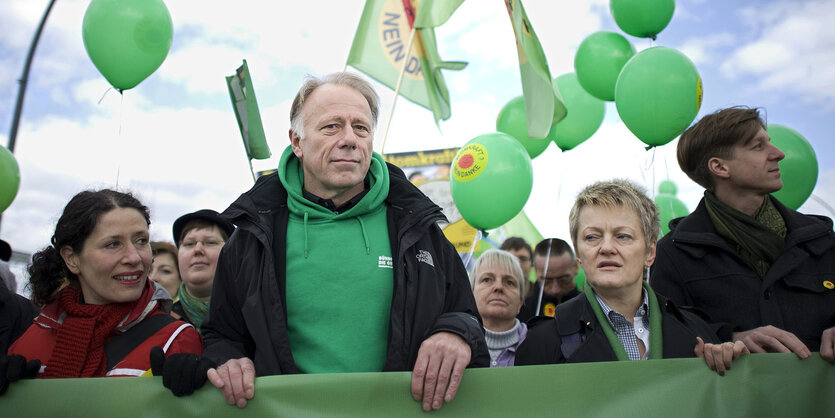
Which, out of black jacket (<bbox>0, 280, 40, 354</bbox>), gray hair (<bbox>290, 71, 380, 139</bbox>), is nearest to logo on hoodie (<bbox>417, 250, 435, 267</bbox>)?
gray hair (<bbox>290, 71, 380, 139</bbox>)

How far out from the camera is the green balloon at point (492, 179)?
13.6 ft

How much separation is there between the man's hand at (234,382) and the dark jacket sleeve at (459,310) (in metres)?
0.55

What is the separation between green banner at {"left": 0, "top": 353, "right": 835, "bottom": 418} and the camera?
172 cm

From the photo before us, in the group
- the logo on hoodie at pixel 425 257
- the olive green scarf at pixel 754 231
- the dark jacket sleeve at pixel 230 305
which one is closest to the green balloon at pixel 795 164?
the olive green scarf at pixel 754 231

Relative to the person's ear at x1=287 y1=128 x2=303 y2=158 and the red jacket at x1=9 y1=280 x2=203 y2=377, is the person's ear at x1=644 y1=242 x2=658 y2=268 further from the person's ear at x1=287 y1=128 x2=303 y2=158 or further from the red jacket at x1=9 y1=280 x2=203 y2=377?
the red jacket at x1=9 y1=280 x2=203 y2=377

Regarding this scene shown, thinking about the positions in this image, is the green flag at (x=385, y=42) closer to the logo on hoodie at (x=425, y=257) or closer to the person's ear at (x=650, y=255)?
the person's ear at (x=650, y=255)

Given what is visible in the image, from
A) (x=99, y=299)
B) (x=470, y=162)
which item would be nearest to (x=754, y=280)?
(x=470, y=162)

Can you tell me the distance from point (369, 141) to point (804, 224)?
6.24 feet

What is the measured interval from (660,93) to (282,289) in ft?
8.90

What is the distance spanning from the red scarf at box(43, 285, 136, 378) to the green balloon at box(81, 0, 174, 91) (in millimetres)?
2269

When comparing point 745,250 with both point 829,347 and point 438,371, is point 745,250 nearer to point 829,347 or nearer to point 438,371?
point 829,347

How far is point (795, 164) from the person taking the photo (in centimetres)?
359

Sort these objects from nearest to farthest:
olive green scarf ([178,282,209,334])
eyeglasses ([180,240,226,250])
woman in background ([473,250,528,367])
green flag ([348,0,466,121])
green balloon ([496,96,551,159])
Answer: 1. olive green scarf ([178,282,209,334])
2. eyeglasses ([180,240,226,250])
3. woman in background ([473,250,528,367])
4. green balloon ([496,96,551,159])
5. green flag ([348,0,466,121])

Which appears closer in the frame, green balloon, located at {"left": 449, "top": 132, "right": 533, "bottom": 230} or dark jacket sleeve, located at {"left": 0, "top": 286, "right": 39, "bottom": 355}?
dark jacket sleeve, located at {"left": 0, "top": 286, "right": 39, "bottom": 355}
